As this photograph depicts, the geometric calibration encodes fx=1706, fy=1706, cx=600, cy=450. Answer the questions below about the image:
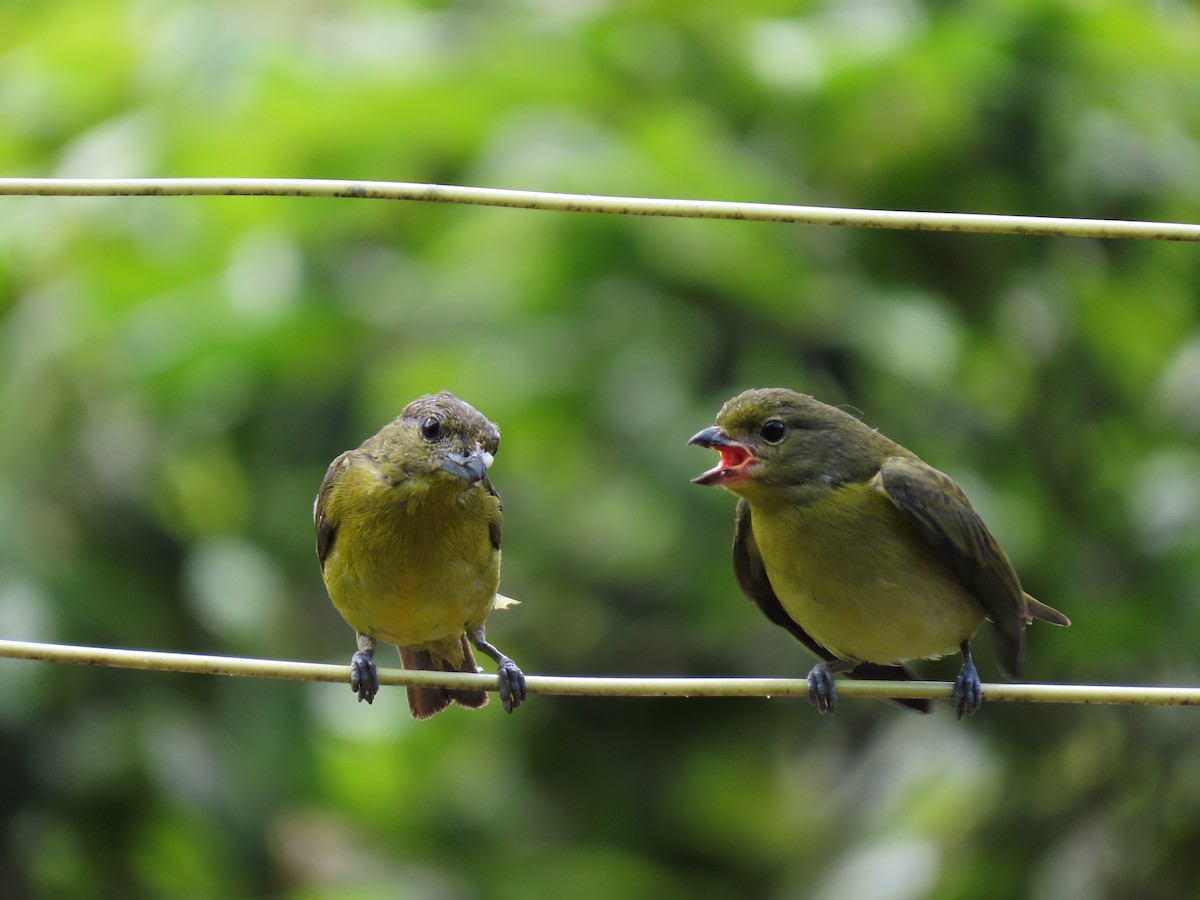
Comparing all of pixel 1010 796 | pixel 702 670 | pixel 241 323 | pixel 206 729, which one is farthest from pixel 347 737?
pixel 1010 796

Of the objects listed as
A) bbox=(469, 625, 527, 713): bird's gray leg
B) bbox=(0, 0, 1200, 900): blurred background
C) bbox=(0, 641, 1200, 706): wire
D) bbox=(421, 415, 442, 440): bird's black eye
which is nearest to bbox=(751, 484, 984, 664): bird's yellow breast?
bbox=(469, 625, 527, 713): bird's gray leg

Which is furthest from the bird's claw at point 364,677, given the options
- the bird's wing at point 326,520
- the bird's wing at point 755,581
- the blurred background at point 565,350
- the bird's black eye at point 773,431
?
the blurred background at point 565,350

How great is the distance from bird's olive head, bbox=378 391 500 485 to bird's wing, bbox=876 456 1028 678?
1012mm

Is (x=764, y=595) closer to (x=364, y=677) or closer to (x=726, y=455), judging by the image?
(x=726, y=455)

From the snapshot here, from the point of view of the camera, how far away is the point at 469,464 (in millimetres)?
4047

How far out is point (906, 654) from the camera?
14.0 ft

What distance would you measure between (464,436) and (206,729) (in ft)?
8.21

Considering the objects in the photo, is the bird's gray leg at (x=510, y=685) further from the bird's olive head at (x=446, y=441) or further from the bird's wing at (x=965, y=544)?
the bird's wing at (x=965, y=544)

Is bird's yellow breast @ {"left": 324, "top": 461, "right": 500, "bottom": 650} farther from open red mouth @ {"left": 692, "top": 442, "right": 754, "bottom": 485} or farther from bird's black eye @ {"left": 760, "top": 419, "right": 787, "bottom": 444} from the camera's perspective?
bird's black eye @ {"left": 760, "top": 419, "right": 787, "bottom": 444}

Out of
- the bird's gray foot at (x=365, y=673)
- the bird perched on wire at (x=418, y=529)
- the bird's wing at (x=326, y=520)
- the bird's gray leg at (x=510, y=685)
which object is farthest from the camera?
the bird's wing at (x=326, y=520)

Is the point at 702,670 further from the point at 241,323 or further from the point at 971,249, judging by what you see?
the point at 241,323

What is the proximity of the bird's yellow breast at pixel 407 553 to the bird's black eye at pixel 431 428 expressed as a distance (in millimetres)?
128

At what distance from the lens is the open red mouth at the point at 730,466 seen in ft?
13.7

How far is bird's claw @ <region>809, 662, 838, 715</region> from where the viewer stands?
3746mm
